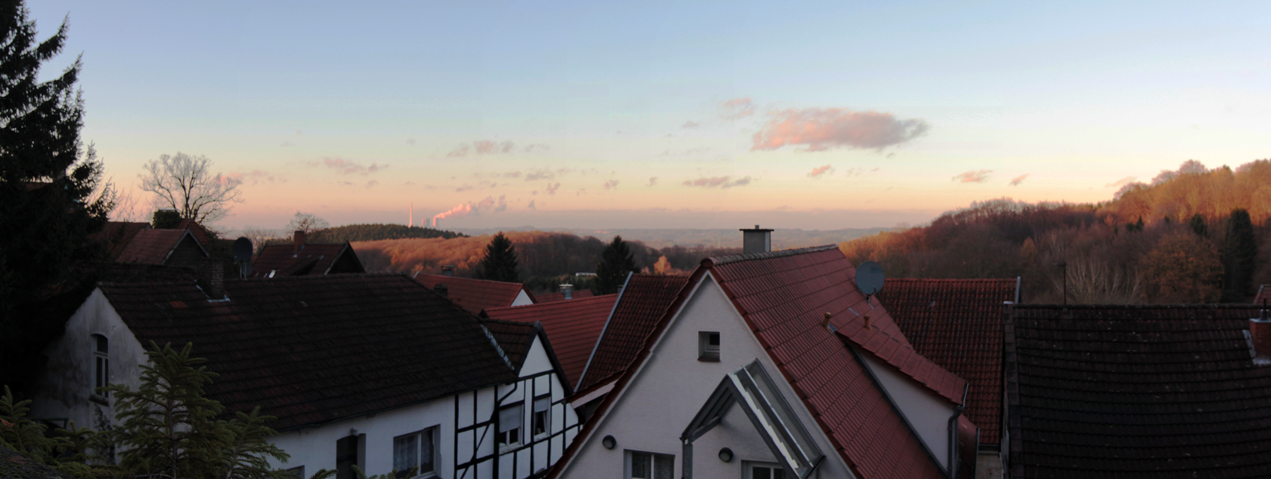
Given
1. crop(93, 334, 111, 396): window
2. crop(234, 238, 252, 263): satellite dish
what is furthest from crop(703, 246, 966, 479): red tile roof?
crop(234, 238, 252, 263): satellite dish

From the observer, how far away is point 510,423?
15.4m

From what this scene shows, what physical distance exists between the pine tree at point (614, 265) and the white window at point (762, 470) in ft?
178

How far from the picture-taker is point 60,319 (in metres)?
14.1

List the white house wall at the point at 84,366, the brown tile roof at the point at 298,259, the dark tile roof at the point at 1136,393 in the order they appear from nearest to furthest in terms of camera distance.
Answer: the dark tile roof at the point at 1136,393, the white house wall at the point at 84,366, the brown tile roof at the point at 298,259

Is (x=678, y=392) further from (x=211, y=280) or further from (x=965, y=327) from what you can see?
(x=965, y=327)

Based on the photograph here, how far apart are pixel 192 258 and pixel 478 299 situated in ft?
45.3

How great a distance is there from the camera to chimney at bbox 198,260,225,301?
12531 mm

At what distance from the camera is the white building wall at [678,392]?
9.83 metres

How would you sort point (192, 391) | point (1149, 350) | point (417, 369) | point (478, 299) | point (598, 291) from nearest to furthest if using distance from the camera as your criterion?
1. point (192, 391)
2. point (1149, 350)
3. point (417, 369)
4. point (478, 299)
5. point (598, 291)

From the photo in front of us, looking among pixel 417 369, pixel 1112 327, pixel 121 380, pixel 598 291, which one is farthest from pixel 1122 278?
pixel 121 380

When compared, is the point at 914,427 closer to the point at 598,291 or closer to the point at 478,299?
the point at 478,299

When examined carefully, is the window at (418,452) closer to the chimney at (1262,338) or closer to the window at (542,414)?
the window at (542,414)

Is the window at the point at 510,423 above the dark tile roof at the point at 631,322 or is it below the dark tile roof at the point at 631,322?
below

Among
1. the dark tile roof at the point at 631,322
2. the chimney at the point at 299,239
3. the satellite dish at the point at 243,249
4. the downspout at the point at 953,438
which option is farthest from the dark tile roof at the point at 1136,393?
the chimney at the point at 299,239
